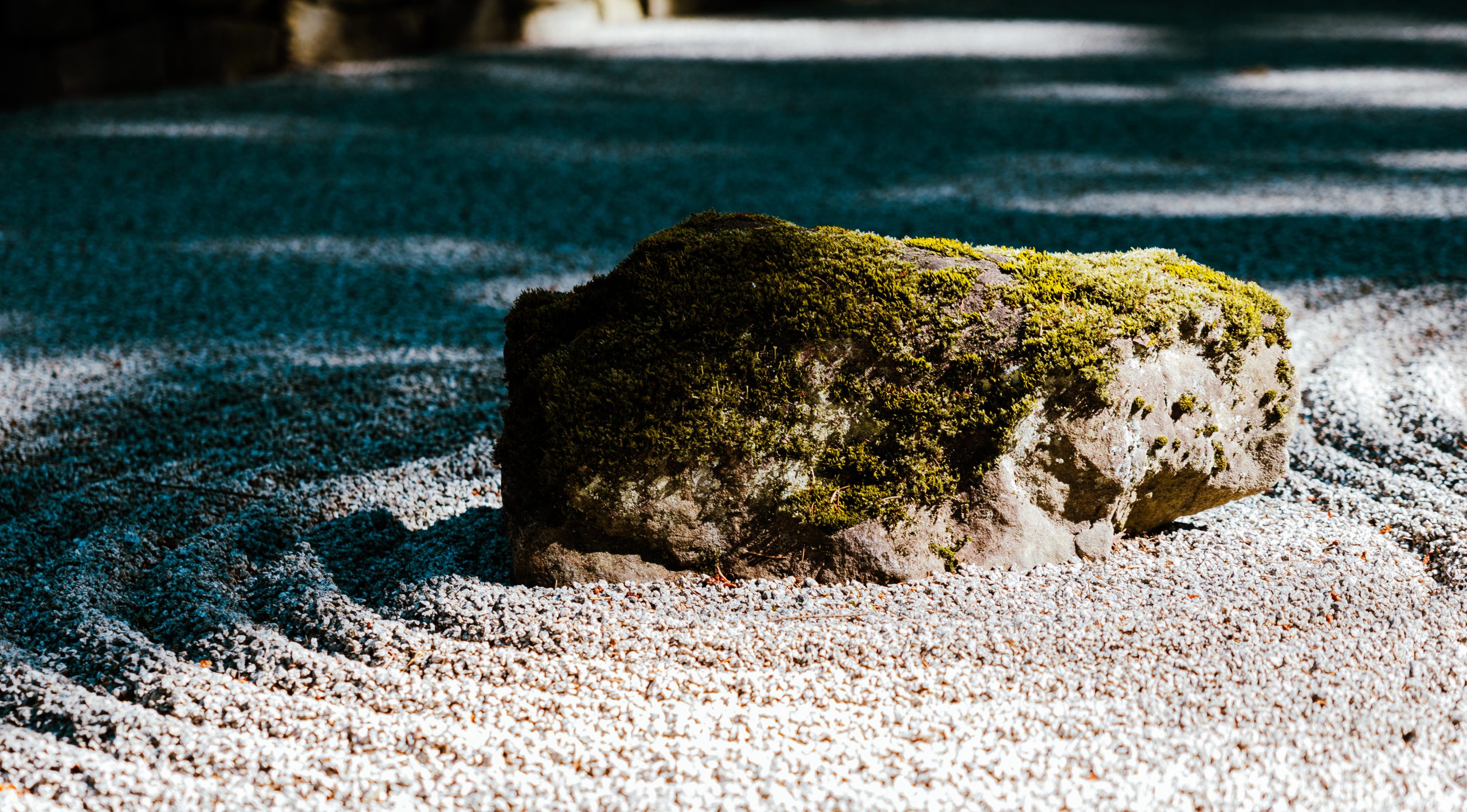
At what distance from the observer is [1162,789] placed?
1.56 meters

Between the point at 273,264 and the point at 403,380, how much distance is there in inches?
54.3

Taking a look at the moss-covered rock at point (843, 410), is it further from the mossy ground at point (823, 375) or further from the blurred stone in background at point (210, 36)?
the blurred stone in background at point (210, 36)

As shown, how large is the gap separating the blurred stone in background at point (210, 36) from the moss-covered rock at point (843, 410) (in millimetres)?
5241

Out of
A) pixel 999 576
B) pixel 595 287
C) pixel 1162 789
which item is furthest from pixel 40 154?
pixel 1162 789

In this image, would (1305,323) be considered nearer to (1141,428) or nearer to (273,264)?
(1141,428)

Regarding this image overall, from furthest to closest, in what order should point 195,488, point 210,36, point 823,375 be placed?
point 210,36
point 195,488
point 823,375

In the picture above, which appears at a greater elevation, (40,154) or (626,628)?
(40,154)

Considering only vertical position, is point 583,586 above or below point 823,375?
below

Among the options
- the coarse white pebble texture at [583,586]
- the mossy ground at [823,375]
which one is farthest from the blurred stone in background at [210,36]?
the mossy ground at [823,375]

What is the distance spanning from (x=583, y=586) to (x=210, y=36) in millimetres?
5731

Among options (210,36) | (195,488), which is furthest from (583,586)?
(210,36)

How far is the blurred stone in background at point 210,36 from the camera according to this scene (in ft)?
19.0

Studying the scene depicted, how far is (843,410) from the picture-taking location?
6.47 feet

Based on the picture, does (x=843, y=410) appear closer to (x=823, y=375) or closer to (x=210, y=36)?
(x=823, y=375)
